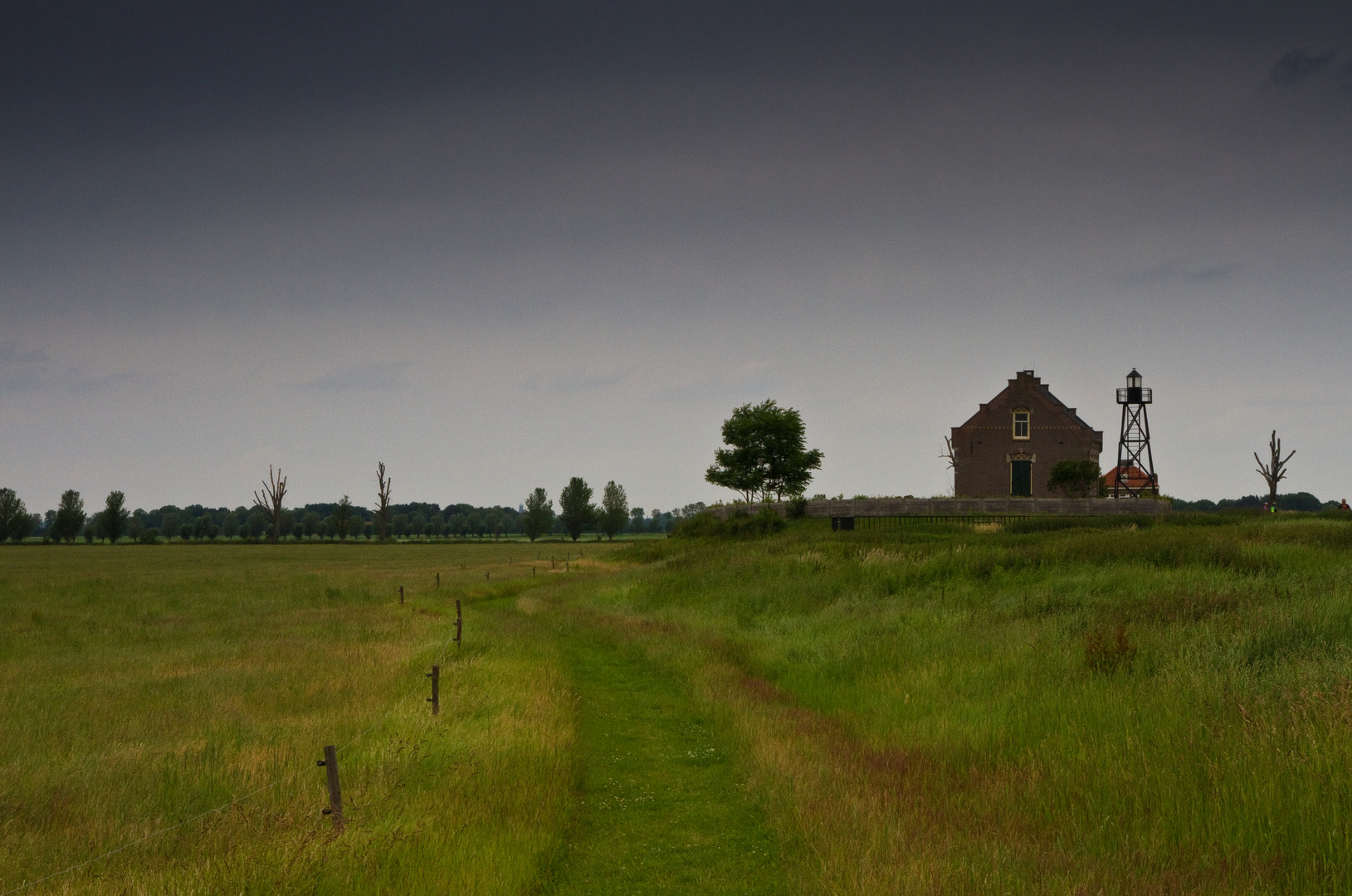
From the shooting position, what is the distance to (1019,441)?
196 feet

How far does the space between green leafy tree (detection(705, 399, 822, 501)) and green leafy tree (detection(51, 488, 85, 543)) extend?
115812 mm

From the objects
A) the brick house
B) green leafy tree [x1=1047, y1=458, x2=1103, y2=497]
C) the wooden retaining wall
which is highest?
the brick house

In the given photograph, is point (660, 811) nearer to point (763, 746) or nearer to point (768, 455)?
point (763, 746)

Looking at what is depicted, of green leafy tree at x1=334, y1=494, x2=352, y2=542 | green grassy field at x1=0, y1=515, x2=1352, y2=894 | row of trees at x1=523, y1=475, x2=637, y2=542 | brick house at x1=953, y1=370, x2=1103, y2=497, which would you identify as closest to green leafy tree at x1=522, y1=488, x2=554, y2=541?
row of trees at x1=523, y1=475, x2=637, y2=542

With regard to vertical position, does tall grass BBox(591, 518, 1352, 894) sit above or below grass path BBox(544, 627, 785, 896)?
above

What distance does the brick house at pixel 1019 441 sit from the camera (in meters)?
59.2

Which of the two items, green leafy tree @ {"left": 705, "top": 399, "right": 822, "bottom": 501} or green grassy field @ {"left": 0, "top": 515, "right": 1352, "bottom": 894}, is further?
green leafy tree @ {"left": 705, "top": 399, "right": 822, "bottom": 501}

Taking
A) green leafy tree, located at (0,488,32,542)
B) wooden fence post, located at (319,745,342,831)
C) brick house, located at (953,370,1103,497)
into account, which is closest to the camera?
wooden fence post, located at (319,745,342,831)

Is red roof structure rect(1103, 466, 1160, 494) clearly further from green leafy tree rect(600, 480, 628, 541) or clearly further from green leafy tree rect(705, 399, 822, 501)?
green leafy tree rect(600, 480, 628, 541)

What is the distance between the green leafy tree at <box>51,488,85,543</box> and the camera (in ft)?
406

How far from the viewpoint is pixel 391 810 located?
8406mm

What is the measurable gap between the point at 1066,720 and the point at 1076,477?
49040 millimetres

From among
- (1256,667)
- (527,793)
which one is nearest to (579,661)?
(527,793)

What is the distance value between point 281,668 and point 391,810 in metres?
10.8
